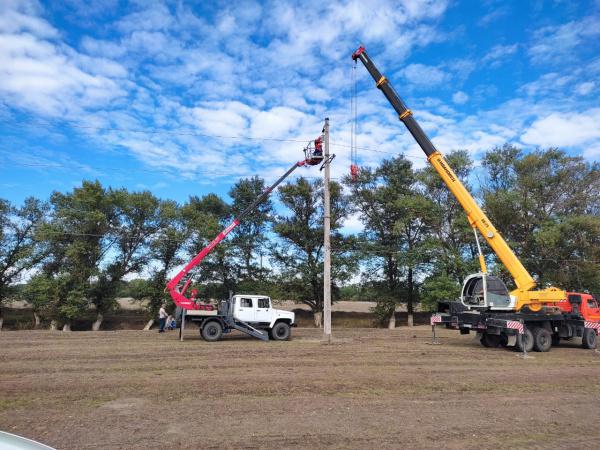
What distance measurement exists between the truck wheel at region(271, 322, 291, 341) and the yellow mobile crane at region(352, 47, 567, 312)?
8.10m

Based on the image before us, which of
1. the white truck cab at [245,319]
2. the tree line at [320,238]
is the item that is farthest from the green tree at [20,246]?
the white truck cab at [245,319]

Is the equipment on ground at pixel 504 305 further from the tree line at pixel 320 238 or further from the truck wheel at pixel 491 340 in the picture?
the tree line at pixel 320 238

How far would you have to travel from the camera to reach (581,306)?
19141mm

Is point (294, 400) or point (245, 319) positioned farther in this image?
point (245, 319)

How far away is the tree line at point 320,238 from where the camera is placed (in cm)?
3331

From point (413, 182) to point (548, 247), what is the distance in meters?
13.0

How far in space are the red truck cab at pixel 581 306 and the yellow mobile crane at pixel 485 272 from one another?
78 cm

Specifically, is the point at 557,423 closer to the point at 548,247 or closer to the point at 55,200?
the point at 548,247

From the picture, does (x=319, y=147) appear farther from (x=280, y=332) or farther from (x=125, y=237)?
(x=125, y=237)

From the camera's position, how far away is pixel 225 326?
19016 mm

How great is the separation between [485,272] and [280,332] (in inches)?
380

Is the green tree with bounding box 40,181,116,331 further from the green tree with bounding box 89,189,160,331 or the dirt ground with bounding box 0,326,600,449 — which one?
the dirt ground with bounding box 0,326,600,449

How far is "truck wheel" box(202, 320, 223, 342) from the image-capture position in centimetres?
1858

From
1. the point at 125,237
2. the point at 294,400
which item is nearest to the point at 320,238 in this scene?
the point at 125,237
